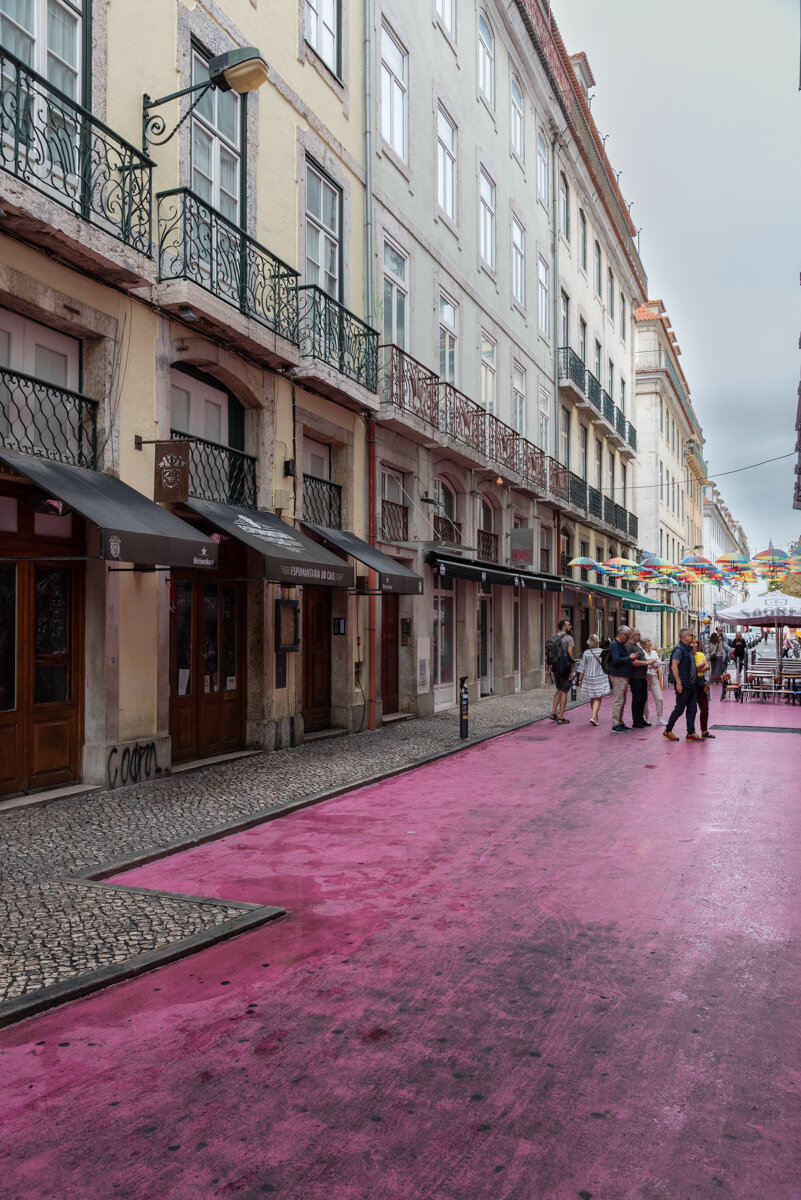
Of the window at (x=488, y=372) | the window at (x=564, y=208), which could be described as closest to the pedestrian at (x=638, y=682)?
the window at (x=488, y=372)

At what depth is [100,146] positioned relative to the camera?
29.6 ft

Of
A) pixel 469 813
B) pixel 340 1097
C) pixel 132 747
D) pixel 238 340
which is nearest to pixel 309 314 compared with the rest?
pixel 238 340

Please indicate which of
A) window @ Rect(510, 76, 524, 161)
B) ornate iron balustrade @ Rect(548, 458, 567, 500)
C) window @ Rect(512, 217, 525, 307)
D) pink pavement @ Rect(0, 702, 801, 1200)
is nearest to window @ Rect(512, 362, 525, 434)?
ornate iron balustrade @ Rect(548, 458, 567, 500)

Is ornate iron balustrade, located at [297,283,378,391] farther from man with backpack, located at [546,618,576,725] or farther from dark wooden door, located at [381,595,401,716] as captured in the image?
man with backpack, located at [546,618,576,725]

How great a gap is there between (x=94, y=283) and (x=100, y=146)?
4.56 ft

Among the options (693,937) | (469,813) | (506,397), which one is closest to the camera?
(693,937)

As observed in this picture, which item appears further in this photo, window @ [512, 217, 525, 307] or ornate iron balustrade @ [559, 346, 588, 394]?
ornate iron balustrade @ [559, 346, 588, 394]

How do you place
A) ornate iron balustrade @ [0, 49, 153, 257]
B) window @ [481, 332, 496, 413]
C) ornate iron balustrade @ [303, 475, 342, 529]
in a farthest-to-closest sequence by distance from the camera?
window @ [481, 332, 496, 413], ornate iron balustrade @ [303, 475, 342, 529], ornate iron balustrade @ [0, 49, 153, 257]

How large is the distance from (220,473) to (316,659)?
3670mm

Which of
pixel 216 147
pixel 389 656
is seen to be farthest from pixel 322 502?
pixel 216 147

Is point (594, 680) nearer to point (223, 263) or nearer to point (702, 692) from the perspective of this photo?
point (702, 692)

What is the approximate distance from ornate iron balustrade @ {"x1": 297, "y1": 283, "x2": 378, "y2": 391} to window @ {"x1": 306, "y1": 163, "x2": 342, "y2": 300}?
1.68 feet

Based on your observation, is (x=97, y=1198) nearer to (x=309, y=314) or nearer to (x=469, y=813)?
(x=469, y=813)

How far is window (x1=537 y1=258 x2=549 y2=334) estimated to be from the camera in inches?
1018
